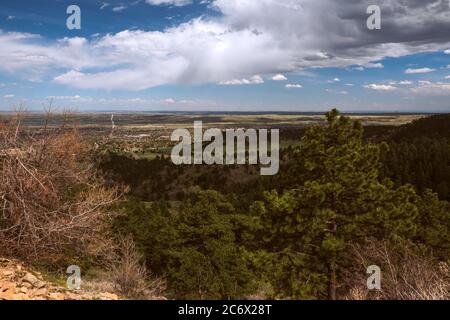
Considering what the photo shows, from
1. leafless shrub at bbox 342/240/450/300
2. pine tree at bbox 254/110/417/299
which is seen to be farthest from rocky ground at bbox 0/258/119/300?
pine tree at bbox 254/110/417/299

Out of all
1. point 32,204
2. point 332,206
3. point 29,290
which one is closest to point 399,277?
point 332,206

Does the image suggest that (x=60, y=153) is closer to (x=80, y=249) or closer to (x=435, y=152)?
(x=80, y=249)

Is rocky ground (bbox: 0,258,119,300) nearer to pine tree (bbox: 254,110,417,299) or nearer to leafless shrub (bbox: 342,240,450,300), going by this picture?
leafless shrub (bbox: 342,240,450,300)

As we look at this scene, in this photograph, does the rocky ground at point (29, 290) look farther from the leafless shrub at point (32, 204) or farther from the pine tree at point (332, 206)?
the pine tree at point (332, 206)

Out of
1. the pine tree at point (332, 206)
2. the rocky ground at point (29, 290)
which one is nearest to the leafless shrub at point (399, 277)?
the pine tree at point (332, 206)

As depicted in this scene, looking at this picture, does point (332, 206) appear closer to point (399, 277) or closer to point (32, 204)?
point (399, 277)

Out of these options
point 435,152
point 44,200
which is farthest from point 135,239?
point 435,152

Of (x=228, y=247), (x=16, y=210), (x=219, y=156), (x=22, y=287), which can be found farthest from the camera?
(x=219, y=156)
